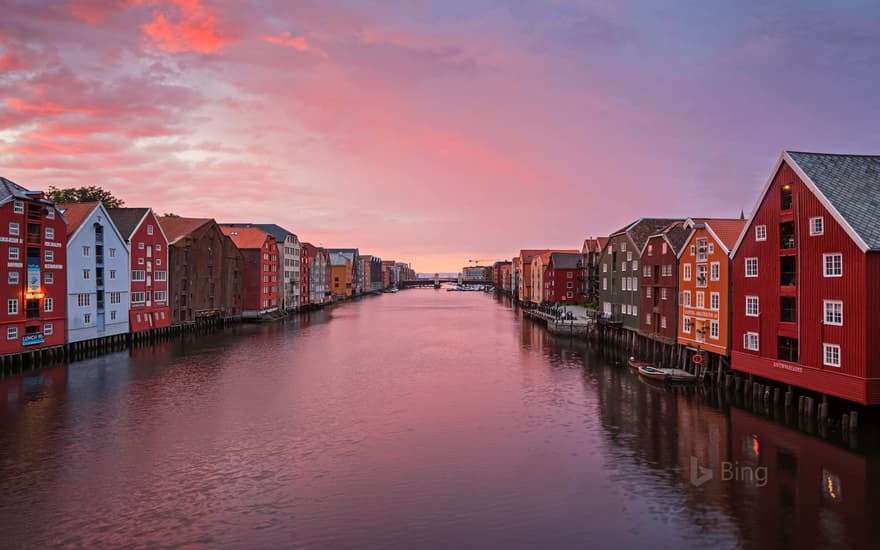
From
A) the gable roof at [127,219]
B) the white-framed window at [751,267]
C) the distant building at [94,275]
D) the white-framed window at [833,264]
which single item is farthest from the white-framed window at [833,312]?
the gable roof at [127,219]

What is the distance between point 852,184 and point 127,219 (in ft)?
246

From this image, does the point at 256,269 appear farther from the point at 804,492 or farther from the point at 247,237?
the point at 804,492

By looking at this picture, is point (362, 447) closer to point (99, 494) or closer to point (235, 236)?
point (99, 494)

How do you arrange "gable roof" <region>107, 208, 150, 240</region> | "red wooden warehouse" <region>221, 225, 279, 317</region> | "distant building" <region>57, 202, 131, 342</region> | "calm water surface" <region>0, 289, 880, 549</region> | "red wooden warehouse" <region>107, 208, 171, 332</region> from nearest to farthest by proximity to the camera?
"calm water surface" <region>0, 289, 880, 549</region>, "distant building" <region>57, 202, 131, 342</region>, "red wooden warehouse" <region>107, 208, 171, 332</region>, "gable roof" <region>107, 208, 150, 240</region>, "red wooden warehouse" <region>221, 225, 279, 317</region>

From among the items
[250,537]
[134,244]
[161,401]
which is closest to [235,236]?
[134,244]

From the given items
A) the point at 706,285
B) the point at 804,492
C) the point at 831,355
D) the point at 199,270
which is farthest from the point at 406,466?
the point at 199,270

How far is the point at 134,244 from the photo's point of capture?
2633 inches

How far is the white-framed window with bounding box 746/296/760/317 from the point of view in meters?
36.5

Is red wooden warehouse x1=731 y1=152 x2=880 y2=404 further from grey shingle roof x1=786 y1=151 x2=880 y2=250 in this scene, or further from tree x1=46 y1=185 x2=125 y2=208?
tree x1=46 y1=185 x2=125 y2=208

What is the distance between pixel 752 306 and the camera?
3703 centimetres

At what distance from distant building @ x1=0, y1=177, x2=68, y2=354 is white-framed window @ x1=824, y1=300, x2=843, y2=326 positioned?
62079 millimetres

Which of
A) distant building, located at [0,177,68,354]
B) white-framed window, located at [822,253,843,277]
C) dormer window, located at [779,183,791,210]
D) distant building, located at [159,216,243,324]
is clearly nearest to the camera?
white-framed window, located at [822,253,843,277]

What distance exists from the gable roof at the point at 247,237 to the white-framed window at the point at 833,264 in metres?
91.7

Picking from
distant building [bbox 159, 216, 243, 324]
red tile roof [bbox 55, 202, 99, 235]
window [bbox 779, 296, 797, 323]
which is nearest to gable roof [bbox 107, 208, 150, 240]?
red tile roof [bbox 55, 202, 99, 235]
